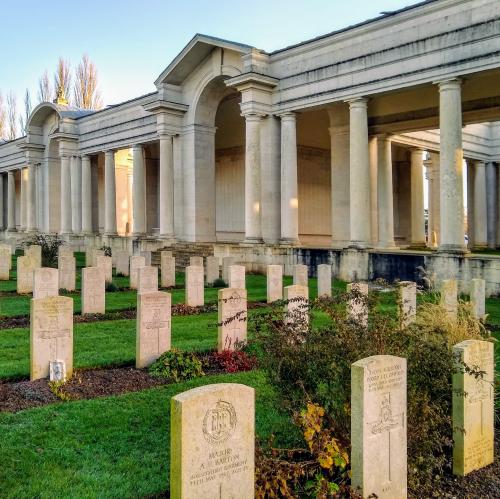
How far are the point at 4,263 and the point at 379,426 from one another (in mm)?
15924

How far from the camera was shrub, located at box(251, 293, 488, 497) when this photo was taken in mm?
4598

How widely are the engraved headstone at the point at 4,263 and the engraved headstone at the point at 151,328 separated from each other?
11.3 m

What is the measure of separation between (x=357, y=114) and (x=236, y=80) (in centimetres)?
493

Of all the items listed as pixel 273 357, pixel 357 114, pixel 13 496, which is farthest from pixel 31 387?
pixel 357 114

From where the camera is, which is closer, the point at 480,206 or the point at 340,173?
the point at 340,173

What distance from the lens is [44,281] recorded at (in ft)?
35.8

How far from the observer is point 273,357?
5.11 metres

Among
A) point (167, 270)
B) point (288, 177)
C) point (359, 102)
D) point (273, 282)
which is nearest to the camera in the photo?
point (273, 282)

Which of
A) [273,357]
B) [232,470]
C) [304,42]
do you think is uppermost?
[304,42]

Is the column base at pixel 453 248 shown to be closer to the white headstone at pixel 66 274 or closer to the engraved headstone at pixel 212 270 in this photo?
the engraved headstone at pixel 212 270

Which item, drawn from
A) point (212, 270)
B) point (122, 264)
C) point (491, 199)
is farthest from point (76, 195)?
point (491, 199)

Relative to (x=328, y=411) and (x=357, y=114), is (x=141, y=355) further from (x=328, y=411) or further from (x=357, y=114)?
(x=357, y=114)

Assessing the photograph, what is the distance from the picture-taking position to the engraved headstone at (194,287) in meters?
13.0

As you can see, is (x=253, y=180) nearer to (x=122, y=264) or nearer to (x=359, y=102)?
(x=359, y=102)
